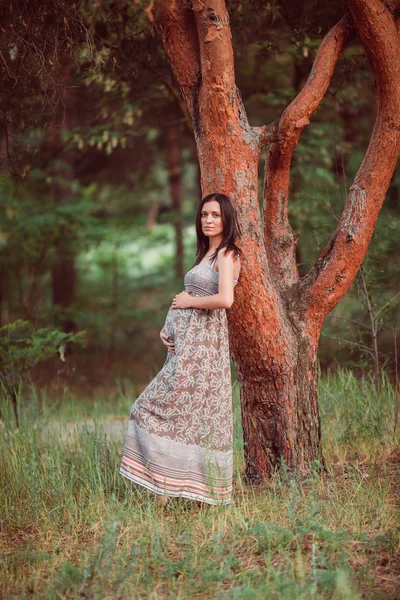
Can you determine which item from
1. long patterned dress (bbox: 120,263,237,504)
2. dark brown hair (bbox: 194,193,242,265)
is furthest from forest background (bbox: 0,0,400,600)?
dark brown hair (bbox: 194,193,242,265)

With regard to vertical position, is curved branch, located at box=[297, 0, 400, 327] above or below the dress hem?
above

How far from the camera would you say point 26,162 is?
22.3 feet

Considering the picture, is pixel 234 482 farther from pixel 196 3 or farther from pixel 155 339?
pixel 155 339

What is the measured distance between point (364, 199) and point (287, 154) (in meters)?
0.61

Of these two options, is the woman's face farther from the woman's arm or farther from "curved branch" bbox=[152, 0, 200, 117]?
"curved branch" bbox=[152, 0, 200, 117]

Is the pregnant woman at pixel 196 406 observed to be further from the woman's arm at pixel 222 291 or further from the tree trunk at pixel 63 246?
the tree trunk at pixel 63 246

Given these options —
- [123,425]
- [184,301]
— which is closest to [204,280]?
[184,301]

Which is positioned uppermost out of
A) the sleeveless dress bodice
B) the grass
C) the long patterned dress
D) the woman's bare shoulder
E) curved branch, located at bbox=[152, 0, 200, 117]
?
curved branch, located at bbox=[152, 0, 200, 117]

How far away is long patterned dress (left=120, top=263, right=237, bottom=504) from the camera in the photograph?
4223 millimetres

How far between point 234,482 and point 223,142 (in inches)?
91.3

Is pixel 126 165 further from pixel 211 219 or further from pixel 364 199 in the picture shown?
pixel 211 219

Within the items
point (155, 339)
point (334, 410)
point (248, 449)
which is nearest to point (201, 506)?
point (248, 449)

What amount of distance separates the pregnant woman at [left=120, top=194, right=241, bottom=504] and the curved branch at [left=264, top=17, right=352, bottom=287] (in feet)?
1.60

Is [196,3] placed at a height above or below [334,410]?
above
